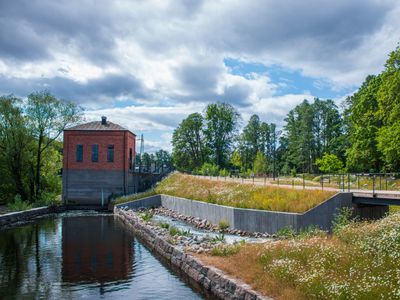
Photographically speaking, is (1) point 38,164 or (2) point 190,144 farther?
(2) point 190,144

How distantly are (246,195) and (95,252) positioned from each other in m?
11.6

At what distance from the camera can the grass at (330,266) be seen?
30.3 feet

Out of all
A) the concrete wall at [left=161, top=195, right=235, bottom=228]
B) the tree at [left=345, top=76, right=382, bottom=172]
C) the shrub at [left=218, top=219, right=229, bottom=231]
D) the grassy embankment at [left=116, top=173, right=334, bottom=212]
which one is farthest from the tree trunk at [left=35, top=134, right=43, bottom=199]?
the tree at [left=345, top=76, right=382, bottom=172]

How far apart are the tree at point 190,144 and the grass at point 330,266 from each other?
211 feet

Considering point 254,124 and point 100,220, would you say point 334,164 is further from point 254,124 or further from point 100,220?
point 254,124

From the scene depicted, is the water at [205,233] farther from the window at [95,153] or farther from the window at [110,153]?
the window at [95,153]

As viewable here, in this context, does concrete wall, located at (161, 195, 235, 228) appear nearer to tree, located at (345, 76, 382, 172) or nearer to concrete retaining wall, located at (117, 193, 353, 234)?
concrete retaining wall, located at (117, 193, 353, 234)

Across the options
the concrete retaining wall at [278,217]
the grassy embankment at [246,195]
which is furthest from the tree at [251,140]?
the concrete retaining wall at [278,217]

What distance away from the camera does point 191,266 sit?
1596 centimetres

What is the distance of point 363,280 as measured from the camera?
30.6 ft

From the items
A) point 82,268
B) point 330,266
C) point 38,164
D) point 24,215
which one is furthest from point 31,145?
point 330,266

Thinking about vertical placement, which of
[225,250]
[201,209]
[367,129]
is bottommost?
[225,250]

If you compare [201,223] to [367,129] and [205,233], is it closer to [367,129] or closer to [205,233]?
[205,233]

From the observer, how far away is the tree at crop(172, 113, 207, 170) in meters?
79.4
